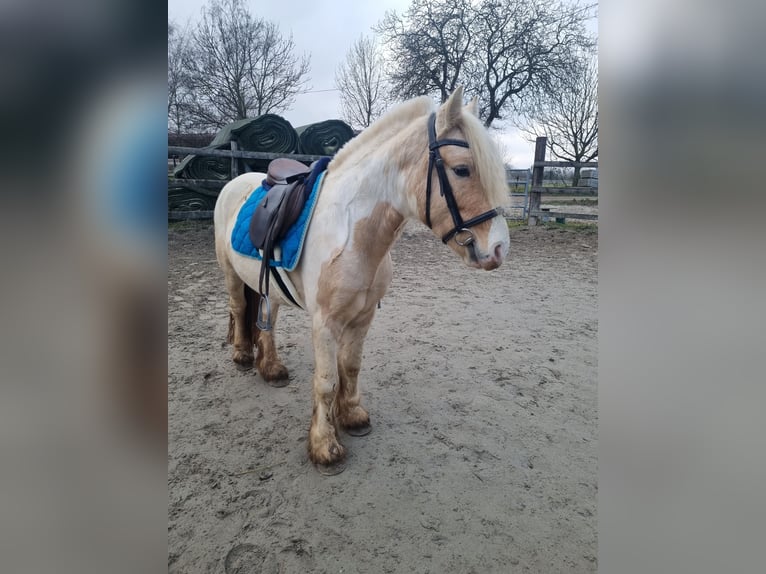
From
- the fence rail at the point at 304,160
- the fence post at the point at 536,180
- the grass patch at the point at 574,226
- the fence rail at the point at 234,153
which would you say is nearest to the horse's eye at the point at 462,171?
the fence rail at the point at 304,160

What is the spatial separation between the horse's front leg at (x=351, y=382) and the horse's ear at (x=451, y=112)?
110cm

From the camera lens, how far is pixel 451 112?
1.62 metres

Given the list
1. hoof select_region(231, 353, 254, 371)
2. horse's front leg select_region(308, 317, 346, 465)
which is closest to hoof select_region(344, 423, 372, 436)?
horse's front leg select_region(308, 317, 346, 465)

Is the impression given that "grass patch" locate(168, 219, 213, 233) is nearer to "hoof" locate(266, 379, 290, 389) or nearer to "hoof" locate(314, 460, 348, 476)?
"hoof" locate(266, 379, 290, 389)

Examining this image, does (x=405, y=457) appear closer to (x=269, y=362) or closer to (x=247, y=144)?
(x=269, y=362)

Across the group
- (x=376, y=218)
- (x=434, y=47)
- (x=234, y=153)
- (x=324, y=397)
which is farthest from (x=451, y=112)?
(x=434, y=47)

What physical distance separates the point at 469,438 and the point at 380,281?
43.9 inches

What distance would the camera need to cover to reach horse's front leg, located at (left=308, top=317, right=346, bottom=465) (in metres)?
1.92

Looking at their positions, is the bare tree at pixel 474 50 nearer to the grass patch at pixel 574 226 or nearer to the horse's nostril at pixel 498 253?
the grass patch at pixel 574 226

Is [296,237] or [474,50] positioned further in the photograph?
[474,50]

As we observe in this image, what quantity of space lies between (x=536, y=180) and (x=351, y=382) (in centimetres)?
925

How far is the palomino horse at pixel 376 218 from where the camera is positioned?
1.60m
